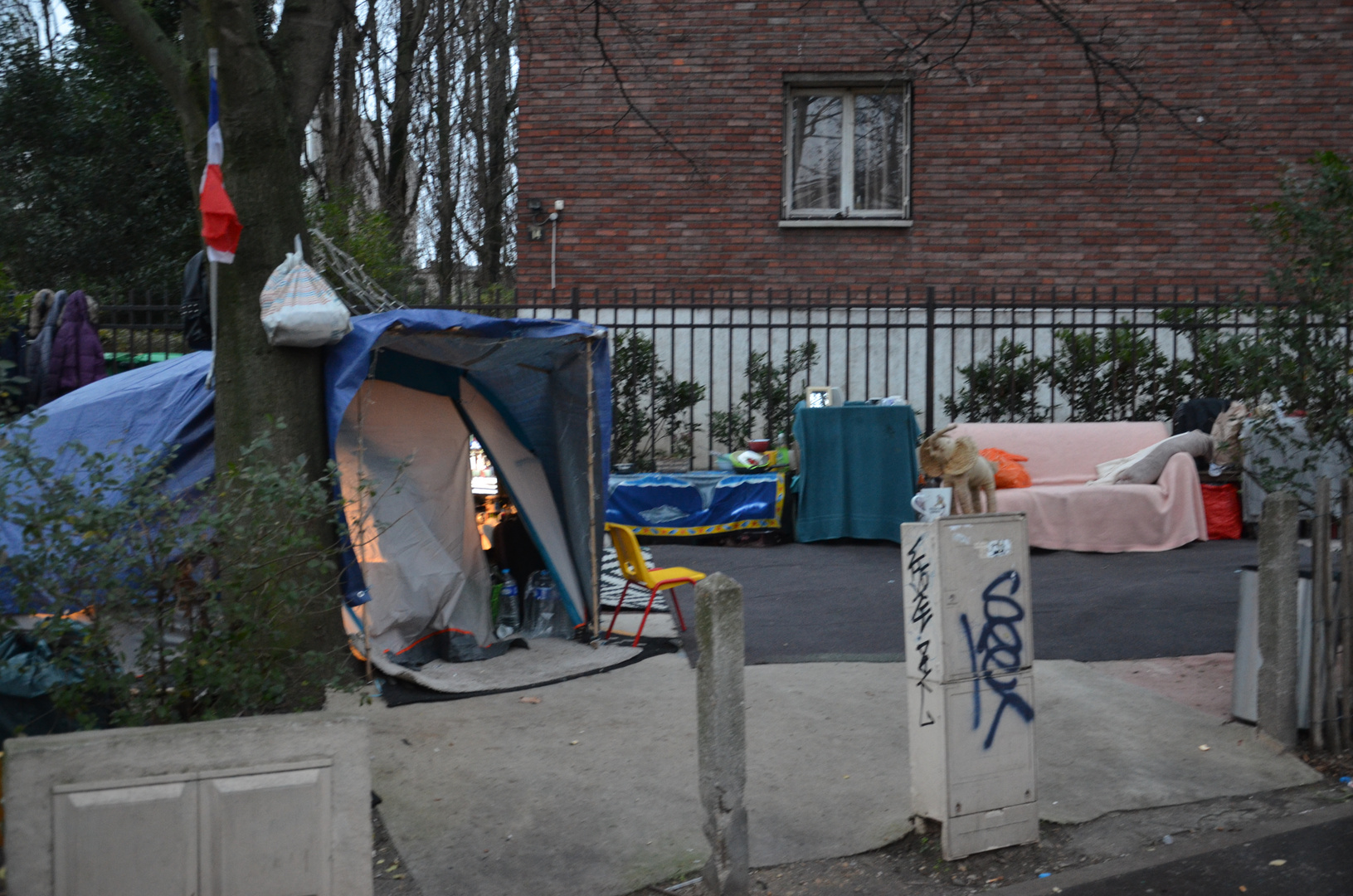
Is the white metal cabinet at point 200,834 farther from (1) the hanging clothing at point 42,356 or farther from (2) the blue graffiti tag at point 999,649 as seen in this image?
(1) the hanging clothing at point 42,356

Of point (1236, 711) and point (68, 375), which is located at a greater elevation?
point (68, 375)

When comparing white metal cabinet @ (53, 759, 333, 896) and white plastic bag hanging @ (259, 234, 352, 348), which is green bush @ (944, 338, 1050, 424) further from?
white metal cabinet @ (53, 759, 333, 896)

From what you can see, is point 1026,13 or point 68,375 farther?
point 1026,13

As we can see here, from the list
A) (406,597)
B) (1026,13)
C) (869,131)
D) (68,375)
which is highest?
(1026,13)

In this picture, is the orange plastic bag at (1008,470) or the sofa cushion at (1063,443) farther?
the sofa cushion at (1063,443)

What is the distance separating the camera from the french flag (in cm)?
512

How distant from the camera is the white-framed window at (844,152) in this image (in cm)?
1436

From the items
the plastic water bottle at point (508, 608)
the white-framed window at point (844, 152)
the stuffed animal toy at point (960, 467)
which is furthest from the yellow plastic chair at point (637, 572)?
the white-framed window at point (844, 152)

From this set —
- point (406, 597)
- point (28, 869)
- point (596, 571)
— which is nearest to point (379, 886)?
point (28, 869)

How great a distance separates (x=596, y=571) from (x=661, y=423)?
5962 millimetres

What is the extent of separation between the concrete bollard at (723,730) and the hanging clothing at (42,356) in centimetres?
675

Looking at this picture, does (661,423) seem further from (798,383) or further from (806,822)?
(806,822)

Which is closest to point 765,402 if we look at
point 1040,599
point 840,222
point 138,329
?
point 840,222

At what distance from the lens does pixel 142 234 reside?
1398 cm
